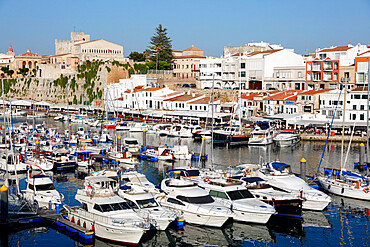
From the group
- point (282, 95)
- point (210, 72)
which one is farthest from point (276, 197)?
point (210, 72)

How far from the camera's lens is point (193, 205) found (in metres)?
25.2

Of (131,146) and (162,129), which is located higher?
(162,129)

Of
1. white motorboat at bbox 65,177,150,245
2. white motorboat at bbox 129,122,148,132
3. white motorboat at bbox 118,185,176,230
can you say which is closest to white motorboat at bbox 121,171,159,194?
white motorboat at bbox 118,185,176,230

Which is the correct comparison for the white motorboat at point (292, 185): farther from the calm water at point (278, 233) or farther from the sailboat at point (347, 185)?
the sailboat at point (347, 185)

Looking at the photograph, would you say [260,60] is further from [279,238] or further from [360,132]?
[279,238]

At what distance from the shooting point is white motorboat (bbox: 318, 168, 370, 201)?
2989 cm

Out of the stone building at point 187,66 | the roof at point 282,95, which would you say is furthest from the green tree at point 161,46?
the roof at point 282,95

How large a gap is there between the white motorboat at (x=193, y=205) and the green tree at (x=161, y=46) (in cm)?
7941

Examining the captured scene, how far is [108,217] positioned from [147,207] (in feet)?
9.03

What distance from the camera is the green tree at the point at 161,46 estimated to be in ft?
343

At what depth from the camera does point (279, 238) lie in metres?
24.3

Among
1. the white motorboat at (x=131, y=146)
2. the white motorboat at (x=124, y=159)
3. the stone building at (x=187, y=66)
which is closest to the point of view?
the white motorboat at (x=124, y=159)

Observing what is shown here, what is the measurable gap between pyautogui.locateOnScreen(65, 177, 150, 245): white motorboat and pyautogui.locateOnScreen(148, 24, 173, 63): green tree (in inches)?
3186

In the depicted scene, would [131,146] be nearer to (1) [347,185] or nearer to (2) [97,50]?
(1) [347,185]
